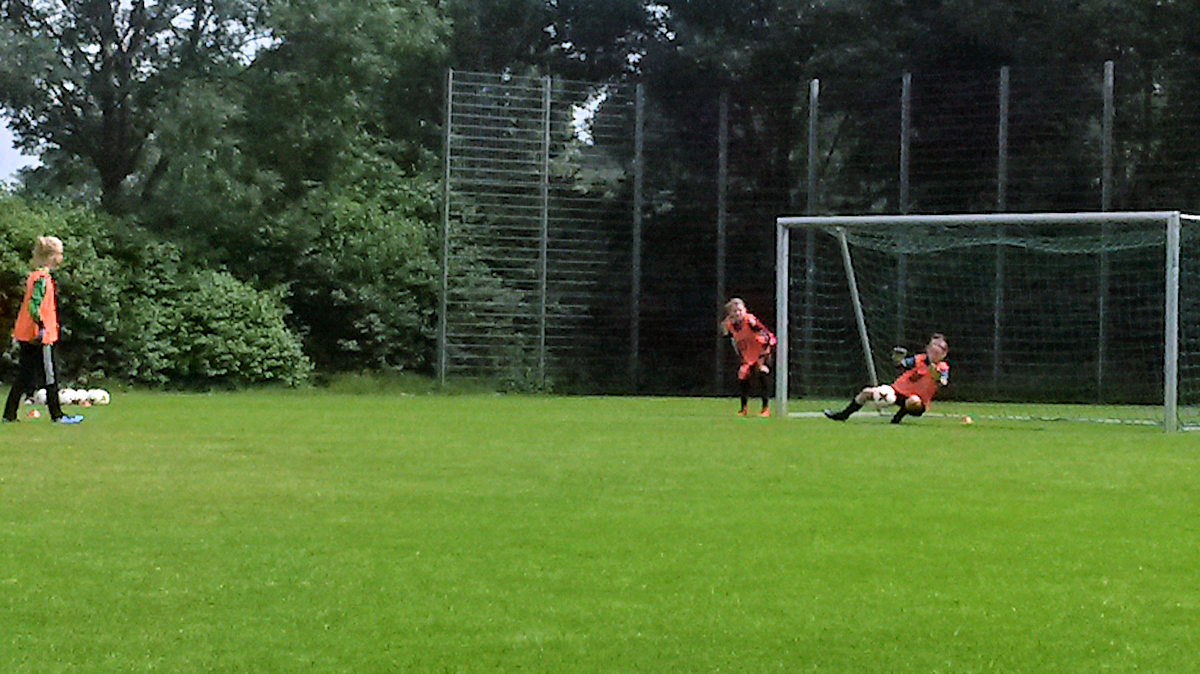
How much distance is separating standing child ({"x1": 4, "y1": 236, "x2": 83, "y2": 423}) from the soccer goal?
887cm

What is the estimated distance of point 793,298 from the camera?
2159cm

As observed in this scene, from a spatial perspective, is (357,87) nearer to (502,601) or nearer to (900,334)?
(900,334)

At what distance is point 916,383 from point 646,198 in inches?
301

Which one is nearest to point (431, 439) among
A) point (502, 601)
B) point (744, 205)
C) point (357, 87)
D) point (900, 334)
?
point (502, 601)

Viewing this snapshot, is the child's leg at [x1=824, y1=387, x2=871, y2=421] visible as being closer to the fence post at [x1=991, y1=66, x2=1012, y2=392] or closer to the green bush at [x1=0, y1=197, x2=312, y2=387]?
the fence post at [x1=991, y1=66, x2=1012, y2=392]

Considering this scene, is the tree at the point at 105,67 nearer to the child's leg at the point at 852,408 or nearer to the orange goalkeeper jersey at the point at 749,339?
the orange goalkeeper jersey at the point at 749,339

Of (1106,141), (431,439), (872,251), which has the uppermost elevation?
(1106,141)

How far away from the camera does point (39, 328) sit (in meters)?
12.6

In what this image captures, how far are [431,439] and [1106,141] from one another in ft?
39.0

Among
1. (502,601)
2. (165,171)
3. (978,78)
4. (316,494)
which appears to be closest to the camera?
(502,601)

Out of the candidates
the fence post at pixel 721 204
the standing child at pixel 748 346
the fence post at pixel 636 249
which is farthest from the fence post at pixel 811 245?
the standing child at pixel 748 346

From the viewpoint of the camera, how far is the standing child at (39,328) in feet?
41.2

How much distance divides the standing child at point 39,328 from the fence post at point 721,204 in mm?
10615

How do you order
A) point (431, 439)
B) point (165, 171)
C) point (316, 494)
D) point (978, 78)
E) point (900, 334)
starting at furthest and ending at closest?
point (165, 171) < point (978, 78) < point (900, 334) < point (431, 439) < point (316, 494)
